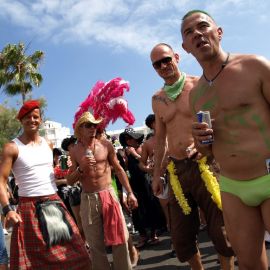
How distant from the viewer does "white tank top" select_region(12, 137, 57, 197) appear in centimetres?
393

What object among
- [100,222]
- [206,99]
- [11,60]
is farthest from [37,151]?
[11,60]

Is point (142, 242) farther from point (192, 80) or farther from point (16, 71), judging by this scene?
point (16, 71)

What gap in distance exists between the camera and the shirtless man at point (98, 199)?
4438 millimetres

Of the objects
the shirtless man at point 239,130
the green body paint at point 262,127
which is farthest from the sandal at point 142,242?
the green body paint at point 262,127

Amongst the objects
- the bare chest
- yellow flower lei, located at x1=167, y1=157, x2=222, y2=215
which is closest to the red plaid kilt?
yellow flower lei, located at x1=167, y1=157, x2=222, y2=215

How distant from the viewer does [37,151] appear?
404 cm

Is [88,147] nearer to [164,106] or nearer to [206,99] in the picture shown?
[164,106]

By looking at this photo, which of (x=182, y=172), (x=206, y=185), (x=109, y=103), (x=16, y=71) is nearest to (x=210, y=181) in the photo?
(x=206, y=185)

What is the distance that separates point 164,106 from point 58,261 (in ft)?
5.90

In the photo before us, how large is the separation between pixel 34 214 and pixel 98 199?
870 millimetres

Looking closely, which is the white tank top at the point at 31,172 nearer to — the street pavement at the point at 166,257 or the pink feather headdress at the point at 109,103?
the street pavement at the point at 166,257

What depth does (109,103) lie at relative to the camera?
21.1 feet

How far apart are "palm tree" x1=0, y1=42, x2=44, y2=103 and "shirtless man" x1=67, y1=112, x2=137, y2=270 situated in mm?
Result: 19874

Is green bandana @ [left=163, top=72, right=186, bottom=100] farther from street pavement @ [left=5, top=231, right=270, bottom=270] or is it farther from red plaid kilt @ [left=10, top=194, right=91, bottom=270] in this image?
street pavement @ [left=5, top=231, right=270, bottom=270]
